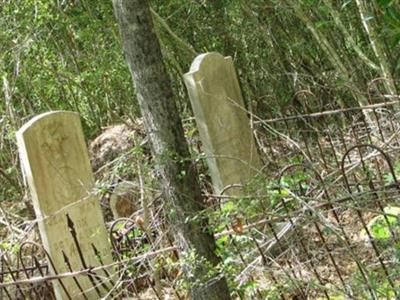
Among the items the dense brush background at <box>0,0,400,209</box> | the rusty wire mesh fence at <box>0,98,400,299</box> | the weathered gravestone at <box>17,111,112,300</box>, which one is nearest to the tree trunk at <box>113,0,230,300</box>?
the rusty wire mesh fence at <box>0,98,400,299</box>

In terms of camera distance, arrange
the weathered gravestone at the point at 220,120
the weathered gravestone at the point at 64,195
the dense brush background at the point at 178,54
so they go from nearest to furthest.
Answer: the weathered gravestone at the point at 64,195, the weathered gravestone at the point at 220,120, the dense brush background at the point at 178,54

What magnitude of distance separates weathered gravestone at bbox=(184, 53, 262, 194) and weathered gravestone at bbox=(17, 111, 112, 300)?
3.15ft

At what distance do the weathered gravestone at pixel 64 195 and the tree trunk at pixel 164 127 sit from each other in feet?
5.74

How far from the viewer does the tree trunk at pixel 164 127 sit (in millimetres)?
2861

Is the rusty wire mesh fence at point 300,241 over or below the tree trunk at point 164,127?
below

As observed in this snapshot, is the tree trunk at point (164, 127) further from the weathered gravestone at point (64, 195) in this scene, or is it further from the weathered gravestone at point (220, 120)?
the weathered gravestone at point (220, 120)

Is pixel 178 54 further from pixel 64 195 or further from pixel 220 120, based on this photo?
pixel 64 195

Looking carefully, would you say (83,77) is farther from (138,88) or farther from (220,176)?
(138,88)

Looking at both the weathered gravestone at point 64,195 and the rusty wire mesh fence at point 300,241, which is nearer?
the rusty wire mesh fence at point 300,241

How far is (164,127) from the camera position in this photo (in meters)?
2.88

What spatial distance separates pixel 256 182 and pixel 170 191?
0.43 metres

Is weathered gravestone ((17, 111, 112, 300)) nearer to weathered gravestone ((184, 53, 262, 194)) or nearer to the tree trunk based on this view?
weathered gravestone ((184, 53, 262, 194))

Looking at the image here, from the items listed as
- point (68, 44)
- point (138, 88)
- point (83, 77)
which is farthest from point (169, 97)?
point (68, 44)

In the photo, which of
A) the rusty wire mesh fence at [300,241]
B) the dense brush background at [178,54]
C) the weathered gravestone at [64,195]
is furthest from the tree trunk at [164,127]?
the dense brush background at [178,54]
